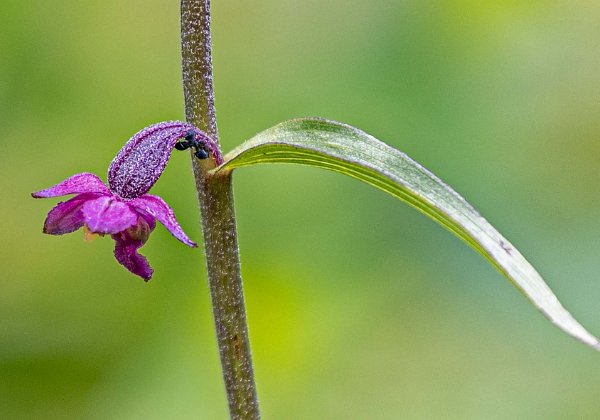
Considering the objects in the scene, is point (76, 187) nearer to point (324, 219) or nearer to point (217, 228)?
point (217, 228)

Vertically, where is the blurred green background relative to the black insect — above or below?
above

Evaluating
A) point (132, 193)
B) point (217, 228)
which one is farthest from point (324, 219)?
point (132, 193)

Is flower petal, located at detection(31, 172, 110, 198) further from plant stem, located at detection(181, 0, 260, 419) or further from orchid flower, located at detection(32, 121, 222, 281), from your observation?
plant stem, located at detection(181, 0, 260, 419)

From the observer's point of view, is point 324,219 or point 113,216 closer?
point 113,216

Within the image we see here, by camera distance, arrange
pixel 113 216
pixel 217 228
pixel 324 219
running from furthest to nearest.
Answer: pixel 324 219
pixel 217 228
pixel 113 216

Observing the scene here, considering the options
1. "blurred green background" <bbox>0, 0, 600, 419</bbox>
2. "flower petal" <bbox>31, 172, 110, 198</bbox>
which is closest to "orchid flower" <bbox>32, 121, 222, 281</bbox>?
"flower petal" <bbox>31, 172, 110, 198</bbox>

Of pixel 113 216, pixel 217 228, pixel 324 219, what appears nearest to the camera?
pixel 113 216
